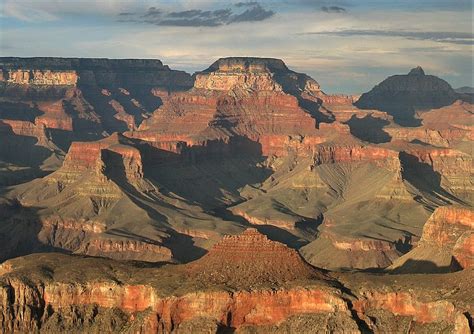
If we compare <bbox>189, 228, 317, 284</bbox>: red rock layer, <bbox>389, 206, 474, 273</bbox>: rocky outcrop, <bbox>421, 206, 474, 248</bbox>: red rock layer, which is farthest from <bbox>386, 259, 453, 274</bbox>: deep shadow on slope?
<bbox>189, 228, 317, 284</bbox>: red rock layer

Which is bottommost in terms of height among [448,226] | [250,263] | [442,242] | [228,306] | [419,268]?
[419,268]

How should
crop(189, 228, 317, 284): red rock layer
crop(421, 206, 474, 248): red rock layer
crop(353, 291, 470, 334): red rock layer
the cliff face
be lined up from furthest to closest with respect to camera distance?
1. crop(421, 206, 474, 248): red rock layer
2. crop(189, 228, 317, 284): red rock layer
3. the cliff face
4. crop(353, 291, 470, 334): red rock layer

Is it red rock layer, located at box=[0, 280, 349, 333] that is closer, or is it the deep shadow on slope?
red rock layer, located at box=[0, 280, 349, 333]

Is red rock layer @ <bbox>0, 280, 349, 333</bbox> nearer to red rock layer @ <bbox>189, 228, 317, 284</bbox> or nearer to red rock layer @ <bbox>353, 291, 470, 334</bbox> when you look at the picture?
red rock layer @ <bbox>353, 291, 470, 334</bbox>

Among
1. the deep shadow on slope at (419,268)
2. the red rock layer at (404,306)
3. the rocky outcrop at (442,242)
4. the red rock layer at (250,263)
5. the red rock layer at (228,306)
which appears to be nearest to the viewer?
the red rock layer at (404,306)

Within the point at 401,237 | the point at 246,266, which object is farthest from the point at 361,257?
the point at 246,266

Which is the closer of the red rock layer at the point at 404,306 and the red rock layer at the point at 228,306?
the red rock layer at the point at 404,306

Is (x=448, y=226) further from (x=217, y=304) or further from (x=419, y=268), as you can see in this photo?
(x=217, y=304)

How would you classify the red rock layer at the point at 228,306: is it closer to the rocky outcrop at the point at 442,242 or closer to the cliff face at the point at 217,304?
the cliff face at the point at 217,304

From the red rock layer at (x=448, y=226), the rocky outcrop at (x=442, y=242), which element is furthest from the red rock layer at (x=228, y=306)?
the red rock layer at (x=448, y=226)

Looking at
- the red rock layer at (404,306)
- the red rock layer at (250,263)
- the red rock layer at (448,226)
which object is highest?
the red rock layer at (250,263)

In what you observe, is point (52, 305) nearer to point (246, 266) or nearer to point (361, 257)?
point (246, 266)

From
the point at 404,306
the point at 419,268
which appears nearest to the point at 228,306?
the point at 404,306
